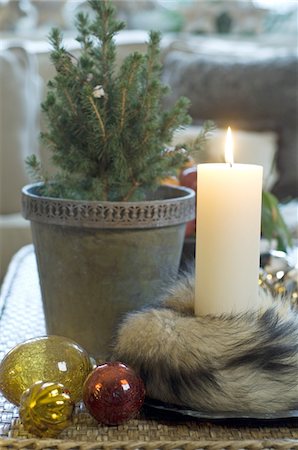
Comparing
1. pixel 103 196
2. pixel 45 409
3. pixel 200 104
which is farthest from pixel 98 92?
pixel 200 104

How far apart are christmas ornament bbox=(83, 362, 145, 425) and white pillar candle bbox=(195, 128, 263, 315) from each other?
0.11 meters

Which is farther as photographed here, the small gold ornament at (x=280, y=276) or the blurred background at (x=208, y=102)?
the blurred background at (x=208, y=102)

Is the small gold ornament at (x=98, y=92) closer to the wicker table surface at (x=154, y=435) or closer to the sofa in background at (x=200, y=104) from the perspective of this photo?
the wicker table surface at (x=154, y=435)

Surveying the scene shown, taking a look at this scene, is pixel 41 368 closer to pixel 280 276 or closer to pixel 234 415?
pixel 234 415

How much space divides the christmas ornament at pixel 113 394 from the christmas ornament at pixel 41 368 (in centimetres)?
4

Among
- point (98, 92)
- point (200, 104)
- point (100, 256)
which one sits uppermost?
point (98, 92)

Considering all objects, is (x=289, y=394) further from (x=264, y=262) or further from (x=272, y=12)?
(x=272, y=12)

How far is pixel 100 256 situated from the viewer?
77 centimetres

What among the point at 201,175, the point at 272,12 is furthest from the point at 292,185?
the point at 201,175

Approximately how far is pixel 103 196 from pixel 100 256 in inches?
3.1

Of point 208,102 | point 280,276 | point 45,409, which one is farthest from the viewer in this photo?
point 208,102

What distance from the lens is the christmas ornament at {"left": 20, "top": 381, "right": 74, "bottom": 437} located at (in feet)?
1.88

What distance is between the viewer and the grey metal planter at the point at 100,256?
29.8 inches

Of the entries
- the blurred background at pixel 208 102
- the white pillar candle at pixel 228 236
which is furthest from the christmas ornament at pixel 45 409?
the blurred background at pixel 208 102
